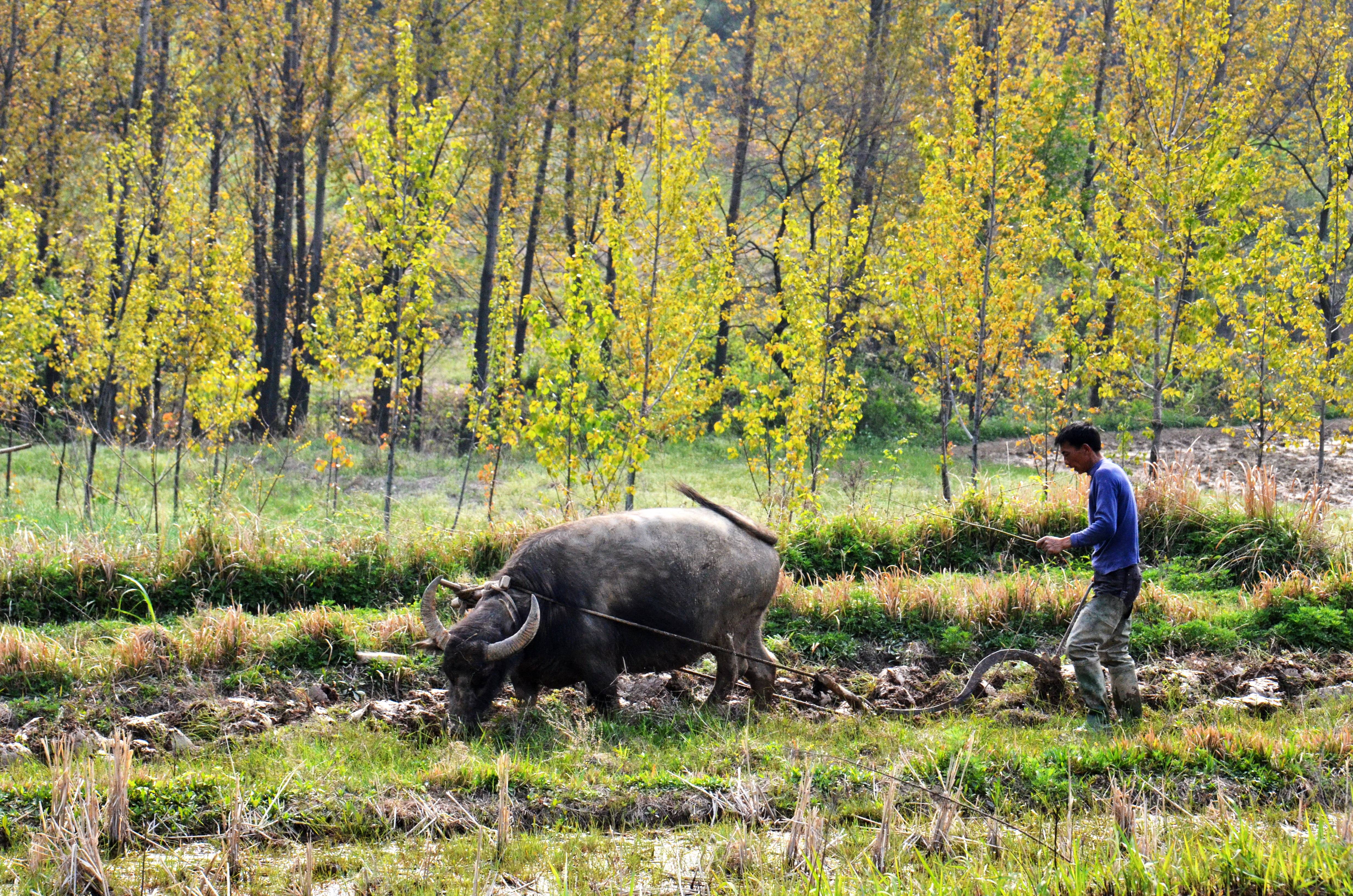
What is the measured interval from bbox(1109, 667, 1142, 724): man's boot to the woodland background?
6451 mm

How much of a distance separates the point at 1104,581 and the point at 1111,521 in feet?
1.53

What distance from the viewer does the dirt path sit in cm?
1866

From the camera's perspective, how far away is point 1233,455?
78.6 ft

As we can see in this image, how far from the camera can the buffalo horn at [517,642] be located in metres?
7.29

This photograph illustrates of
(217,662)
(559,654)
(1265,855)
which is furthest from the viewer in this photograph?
(217,662)

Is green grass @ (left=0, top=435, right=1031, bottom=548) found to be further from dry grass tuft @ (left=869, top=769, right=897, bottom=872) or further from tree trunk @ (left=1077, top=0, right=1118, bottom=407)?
dry grass tuft @ (left=869, top=769, right=897, bottom=872)

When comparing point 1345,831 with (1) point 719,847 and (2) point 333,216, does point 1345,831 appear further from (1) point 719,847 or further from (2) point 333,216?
(2) point 333,216

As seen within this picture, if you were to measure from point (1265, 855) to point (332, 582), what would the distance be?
883 cm

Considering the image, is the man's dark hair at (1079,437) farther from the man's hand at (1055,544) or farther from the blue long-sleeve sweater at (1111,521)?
the man's hand at (1055,544)

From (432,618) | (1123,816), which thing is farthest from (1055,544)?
(432,618)

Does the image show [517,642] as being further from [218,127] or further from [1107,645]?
[218,127]

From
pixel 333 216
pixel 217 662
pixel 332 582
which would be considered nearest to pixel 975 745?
pixel 217 662

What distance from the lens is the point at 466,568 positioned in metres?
11.5

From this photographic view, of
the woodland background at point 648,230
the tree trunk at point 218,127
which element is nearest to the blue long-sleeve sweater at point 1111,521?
the woodland background at point 648,230
